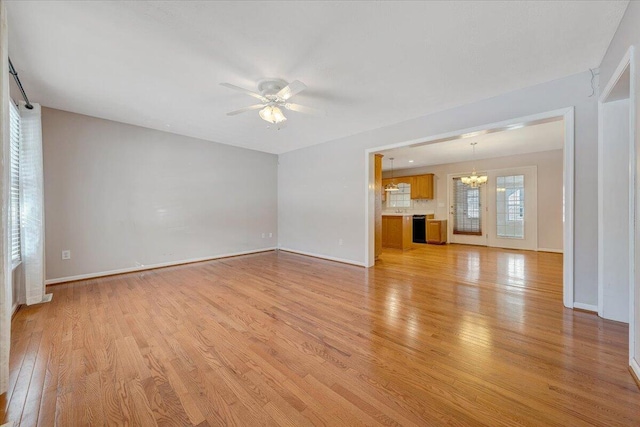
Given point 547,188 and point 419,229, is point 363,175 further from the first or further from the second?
point 547,188

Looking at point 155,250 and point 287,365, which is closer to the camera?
point 287,365

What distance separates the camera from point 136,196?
13.9 feet

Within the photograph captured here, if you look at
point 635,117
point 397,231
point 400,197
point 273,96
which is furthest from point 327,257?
point 400,197

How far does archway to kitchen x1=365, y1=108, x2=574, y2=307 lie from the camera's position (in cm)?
273

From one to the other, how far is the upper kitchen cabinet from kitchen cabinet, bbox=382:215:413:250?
67.2 inches

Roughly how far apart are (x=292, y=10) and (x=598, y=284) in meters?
3.82

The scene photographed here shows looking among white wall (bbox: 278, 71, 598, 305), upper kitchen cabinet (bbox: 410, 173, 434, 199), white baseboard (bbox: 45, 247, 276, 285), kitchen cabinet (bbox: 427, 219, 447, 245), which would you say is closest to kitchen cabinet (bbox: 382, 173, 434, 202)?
upper kitchen cabinet (bbox: 410, 173, 434, 199)

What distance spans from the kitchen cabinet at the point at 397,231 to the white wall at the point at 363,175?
213 centimetres

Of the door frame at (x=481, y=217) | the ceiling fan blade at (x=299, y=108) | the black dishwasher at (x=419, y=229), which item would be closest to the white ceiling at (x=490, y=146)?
the door frame at (x=481, y=217)

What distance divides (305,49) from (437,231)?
6863 mm

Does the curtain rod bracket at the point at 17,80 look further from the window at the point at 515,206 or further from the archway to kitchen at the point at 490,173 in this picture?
the window at the point at 515,206

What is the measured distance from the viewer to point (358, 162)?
15.5 feet

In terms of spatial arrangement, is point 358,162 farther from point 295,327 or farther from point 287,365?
point 287,365

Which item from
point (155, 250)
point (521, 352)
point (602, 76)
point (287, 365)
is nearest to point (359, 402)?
point (287, 365)
